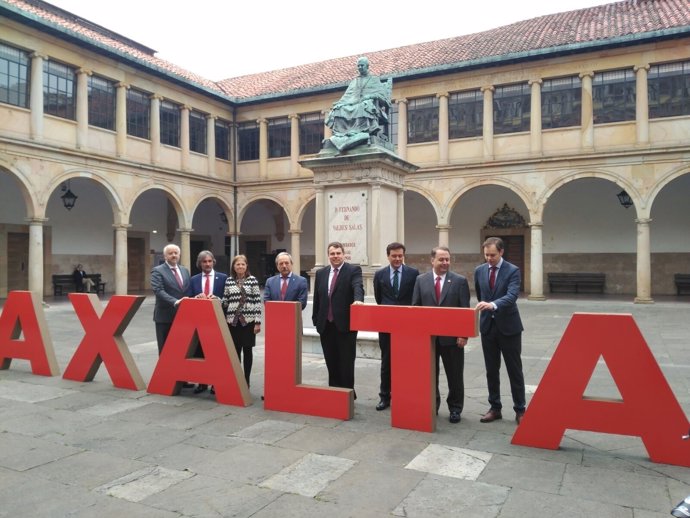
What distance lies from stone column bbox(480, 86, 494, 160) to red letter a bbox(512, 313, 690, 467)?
16.2 metres

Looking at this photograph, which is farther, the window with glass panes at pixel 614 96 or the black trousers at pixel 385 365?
the window with glass panes at pixel 614 96

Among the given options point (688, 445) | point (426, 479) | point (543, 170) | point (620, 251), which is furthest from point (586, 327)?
point (620, 251)

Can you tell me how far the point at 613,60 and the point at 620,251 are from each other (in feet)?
21.9

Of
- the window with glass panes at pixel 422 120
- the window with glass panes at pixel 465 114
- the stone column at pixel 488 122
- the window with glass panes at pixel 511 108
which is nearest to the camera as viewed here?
the window with glass panes at pixel 511 108

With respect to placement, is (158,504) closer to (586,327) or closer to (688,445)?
(586,327)

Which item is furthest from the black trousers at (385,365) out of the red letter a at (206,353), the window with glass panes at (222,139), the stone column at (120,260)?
the window with glass panes at (222,139)

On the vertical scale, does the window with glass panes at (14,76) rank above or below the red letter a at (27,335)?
above

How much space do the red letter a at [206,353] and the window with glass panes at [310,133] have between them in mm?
17262

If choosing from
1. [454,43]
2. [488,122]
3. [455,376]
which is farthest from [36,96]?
[455,376]

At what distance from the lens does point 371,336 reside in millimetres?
8188

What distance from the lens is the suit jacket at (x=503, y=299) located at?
4896mm

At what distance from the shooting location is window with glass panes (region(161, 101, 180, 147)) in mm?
20719

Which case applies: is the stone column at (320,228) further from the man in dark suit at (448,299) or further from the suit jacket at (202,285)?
the man in dark suit at (448,299)

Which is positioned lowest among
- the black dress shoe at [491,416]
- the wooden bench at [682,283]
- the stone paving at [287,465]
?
the stone paving at [287,465]
